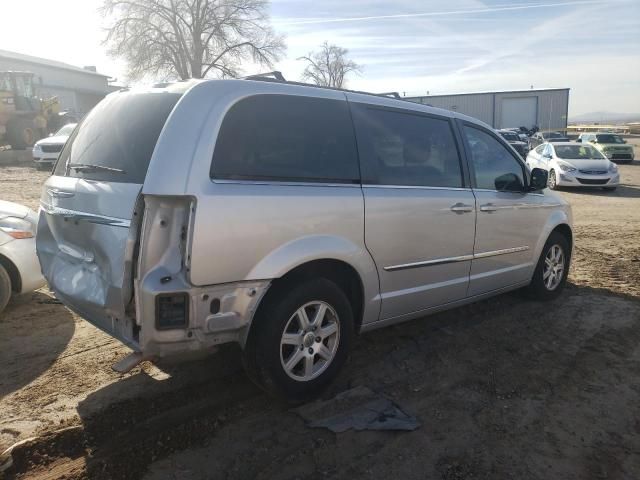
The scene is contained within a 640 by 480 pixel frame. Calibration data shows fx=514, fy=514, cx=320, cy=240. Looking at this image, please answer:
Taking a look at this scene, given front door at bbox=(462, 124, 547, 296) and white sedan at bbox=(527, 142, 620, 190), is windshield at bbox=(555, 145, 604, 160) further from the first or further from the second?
front door at bbox=(462, 124, 547, 296)

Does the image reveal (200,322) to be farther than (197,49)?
No

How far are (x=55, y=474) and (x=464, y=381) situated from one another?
8.50ft

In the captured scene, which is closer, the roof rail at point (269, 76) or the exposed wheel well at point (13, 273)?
the roof rail at point (269, 76)

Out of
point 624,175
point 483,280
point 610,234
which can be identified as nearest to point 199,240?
point 483,280

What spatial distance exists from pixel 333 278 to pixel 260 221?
79 centimetres

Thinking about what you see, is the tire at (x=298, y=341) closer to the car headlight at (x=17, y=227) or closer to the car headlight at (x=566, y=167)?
the car headlight at (x=17, y=227)

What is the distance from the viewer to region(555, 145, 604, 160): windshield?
53.1ft

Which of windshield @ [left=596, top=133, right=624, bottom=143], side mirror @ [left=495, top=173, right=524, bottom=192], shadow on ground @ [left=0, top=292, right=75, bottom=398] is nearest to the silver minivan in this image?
side mirror @ [left=495, top=173, right=524, bottom=192]

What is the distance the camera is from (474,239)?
14.0 feet

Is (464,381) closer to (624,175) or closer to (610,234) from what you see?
(610,234)

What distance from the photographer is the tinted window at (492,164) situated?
4422 mm

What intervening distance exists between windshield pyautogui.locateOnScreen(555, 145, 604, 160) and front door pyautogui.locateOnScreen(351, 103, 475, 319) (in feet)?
45.5

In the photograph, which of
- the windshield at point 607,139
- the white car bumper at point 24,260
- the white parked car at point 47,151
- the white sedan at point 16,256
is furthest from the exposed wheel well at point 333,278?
the windshield at point 607,139

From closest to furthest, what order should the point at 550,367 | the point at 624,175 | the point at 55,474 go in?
the point at 55,474 < the point at 550,367 < the point at 624,175
